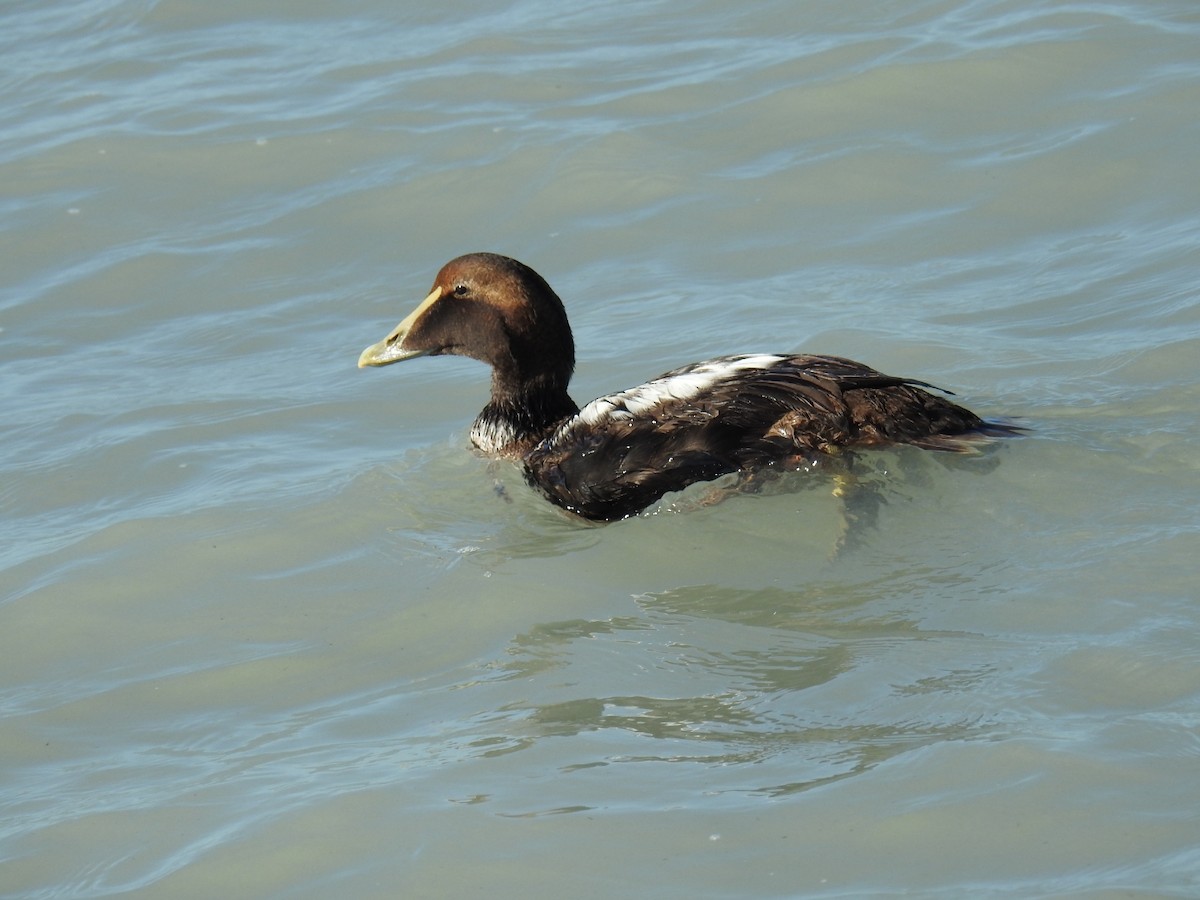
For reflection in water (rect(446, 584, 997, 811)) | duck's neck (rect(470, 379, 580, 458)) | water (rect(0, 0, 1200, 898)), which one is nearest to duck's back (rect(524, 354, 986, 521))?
water (rect(0, 0, 1200, 898))

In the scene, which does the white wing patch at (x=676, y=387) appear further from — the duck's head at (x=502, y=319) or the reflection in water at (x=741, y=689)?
the reflection in water at (x=741, y=689)

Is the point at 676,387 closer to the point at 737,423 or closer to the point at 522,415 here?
the point at 737,423

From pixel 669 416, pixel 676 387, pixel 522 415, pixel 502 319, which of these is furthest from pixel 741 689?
pixel 502 319

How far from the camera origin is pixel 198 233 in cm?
992

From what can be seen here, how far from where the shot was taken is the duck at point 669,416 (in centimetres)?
628

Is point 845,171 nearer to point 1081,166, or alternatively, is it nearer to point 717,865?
point 1081,166

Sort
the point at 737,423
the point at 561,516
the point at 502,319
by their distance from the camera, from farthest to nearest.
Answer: the point at 502,319, the point at 561,516, the point at 737,423

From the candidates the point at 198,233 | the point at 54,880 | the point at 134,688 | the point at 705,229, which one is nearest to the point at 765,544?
the point at 134,688

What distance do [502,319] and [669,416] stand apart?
1.06m

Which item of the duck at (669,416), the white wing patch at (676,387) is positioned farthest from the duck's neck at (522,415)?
the white wing patch at (676,387)

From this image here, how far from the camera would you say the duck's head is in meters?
7.11

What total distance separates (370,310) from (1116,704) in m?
5.36

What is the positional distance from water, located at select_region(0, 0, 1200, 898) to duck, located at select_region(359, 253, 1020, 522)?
0.52ft

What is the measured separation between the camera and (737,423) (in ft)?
20.9
